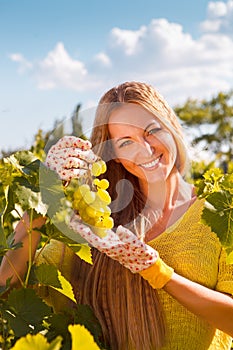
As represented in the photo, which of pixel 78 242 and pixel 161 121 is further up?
pixel 161 121

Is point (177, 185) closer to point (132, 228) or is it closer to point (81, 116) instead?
point (132, 228)

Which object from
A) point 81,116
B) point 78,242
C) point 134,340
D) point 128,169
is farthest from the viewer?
point 128,169

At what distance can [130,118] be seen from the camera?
6.15ft

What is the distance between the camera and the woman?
6.06 feet

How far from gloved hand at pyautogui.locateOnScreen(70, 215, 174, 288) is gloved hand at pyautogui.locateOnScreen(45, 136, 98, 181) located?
0.34 feet

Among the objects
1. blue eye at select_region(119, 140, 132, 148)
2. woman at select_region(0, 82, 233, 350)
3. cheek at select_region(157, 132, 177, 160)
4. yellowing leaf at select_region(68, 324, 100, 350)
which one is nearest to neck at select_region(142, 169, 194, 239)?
woman at select_region(0, 82, 233, 350)

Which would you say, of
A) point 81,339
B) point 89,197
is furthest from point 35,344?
point 89,197

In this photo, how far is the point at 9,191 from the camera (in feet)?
4.84

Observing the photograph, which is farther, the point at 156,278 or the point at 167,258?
the point at 167,258

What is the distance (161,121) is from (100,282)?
48cm

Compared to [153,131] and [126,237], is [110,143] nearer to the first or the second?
[153,131]

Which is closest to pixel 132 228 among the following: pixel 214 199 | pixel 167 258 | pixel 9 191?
pixel 167 258

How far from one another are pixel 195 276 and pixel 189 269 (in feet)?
0.10

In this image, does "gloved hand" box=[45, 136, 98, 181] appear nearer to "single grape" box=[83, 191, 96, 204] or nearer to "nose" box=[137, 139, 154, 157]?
"single grape" box=[83, 191, 96, 204]
